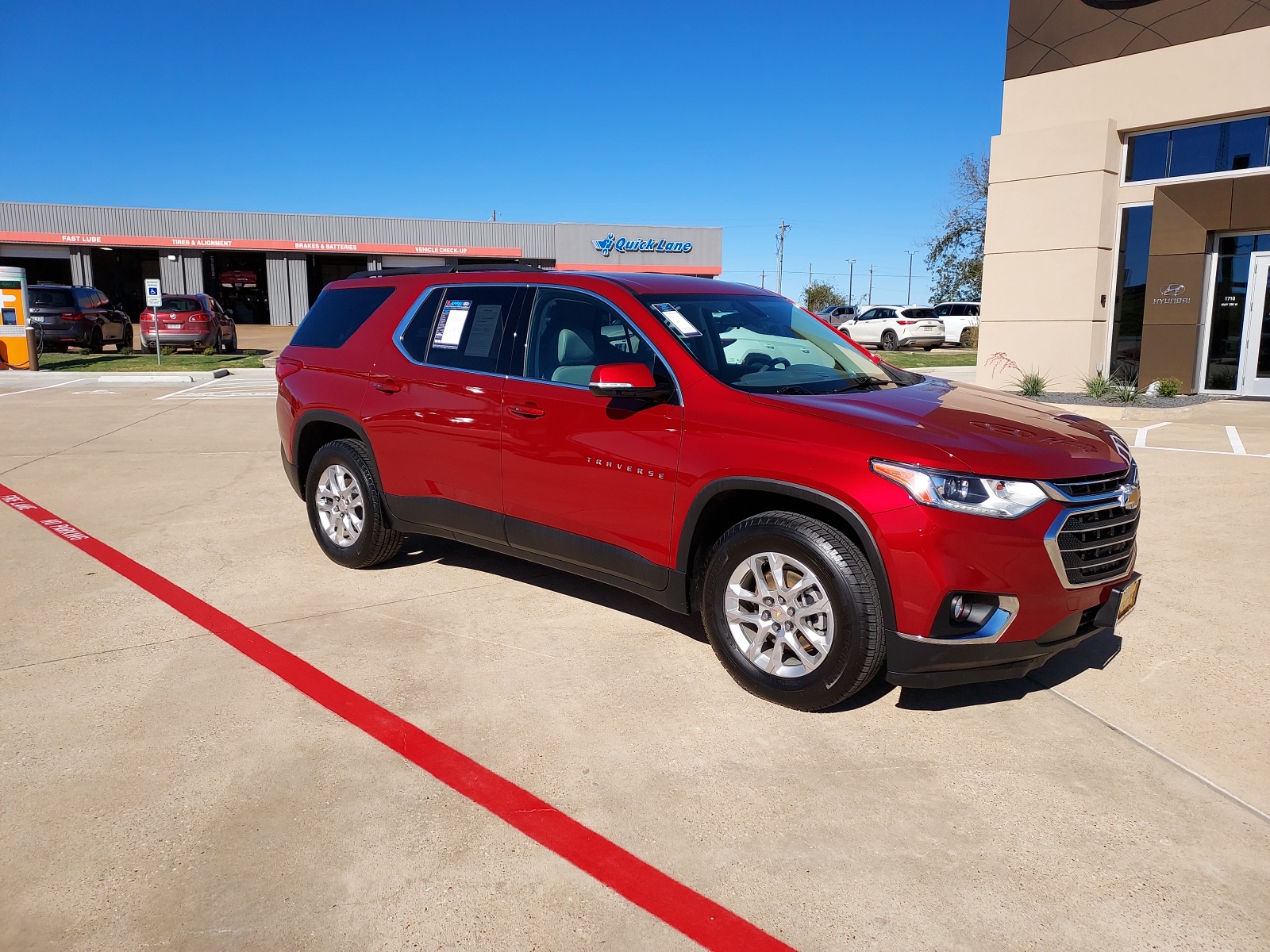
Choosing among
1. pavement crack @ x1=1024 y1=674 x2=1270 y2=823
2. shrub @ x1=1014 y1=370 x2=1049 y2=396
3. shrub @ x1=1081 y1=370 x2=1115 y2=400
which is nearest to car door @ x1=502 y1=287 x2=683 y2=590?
pavement crack @ x1=1024 y1=674 x2=1270 y2=823

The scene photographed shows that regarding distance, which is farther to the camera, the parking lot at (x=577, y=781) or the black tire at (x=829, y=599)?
the black tire at (x=829, y=599)

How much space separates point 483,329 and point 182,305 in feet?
78.9

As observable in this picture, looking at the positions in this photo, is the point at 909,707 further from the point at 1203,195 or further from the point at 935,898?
the point at 1203,195

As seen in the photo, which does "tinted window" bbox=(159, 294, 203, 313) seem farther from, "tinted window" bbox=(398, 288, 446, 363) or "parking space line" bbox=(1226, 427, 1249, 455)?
"parking space line" bbox=(1226, 427, 1249, 455)

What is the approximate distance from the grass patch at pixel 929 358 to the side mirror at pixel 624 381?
67.6 feet

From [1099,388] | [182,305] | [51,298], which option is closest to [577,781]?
[1099,388]

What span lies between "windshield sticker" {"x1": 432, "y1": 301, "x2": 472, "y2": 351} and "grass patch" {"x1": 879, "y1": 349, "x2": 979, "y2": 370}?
1986 cm

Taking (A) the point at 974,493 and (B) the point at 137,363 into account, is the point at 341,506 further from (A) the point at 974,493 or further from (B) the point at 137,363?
(B) the point at 137,363

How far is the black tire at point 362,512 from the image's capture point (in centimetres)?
546

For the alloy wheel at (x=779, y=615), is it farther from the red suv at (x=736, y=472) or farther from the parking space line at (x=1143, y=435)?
the parking space line at (x=1143, y=435)

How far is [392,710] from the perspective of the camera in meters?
3.81

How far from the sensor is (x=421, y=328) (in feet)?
17.2

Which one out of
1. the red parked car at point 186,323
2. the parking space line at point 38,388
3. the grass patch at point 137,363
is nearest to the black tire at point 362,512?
the parking space line at point 38,388

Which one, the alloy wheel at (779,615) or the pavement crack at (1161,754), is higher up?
the alloy wheel at (779,615)
